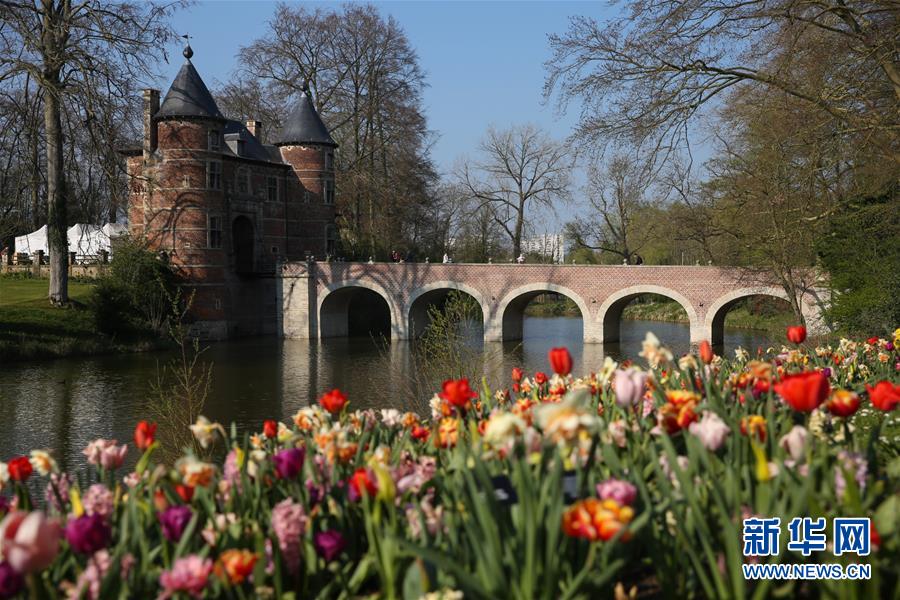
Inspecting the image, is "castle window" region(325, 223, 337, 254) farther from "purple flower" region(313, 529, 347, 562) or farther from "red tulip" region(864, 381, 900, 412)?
"purple flower" region(313, 529, 347, 562)

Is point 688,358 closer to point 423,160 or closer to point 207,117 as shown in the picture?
point 207,117


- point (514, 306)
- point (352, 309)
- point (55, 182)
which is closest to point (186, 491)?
point (55, 182)

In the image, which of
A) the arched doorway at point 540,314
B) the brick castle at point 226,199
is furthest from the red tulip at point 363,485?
the arched doorway at point 540,314

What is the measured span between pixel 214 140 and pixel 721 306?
14229 mm

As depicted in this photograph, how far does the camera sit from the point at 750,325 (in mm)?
29766

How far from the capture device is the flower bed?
2037 mm

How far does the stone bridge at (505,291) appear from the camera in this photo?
23203mm

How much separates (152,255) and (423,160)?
1106cm

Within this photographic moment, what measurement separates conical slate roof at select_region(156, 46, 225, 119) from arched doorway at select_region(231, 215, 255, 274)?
12.3 ft

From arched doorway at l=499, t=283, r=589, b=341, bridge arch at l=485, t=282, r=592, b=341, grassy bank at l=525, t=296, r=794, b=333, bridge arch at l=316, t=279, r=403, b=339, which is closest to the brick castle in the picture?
bridge arch at l=316, t=279, r=403, b=339

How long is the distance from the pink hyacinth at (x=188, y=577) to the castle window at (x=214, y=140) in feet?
80.6

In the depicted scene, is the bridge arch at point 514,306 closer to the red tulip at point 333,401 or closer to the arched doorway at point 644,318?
the arched doorway at point 644,318

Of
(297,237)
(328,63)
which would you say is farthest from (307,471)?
(328,63)

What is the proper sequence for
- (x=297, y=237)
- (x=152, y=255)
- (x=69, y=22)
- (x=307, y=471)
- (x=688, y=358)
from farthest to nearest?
1. (x=297, y=237)
2. (x=152, y=255)
3. (x=69, y=22)
4. (x=688, y=358)
5. (x=307, y=471)
